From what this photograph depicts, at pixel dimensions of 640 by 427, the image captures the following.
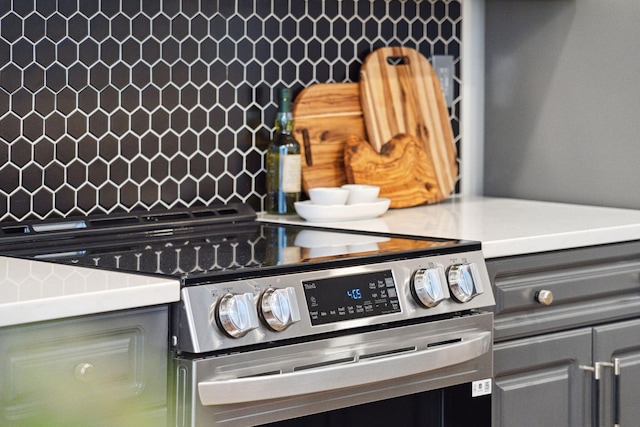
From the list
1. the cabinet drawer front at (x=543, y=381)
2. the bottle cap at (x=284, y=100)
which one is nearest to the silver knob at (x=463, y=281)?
the cabinet drawer front at (x=543, y=381)

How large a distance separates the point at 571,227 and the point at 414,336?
0.64 meters

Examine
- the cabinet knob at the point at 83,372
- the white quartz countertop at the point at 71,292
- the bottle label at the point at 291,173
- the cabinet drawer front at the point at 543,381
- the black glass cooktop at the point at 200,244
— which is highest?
the bottle label at the point at 291,173

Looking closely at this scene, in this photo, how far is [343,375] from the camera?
175 cm

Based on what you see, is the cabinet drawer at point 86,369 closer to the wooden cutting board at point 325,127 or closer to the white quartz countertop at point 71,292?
the white quartz countertop at point 71,292

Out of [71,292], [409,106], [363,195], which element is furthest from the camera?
[409,106]

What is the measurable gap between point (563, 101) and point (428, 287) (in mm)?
1161

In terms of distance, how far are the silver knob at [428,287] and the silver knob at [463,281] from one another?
0.03m

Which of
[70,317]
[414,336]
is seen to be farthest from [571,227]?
[70,317]

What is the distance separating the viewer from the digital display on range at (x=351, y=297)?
1.77m

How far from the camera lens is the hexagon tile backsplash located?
222 centimetres

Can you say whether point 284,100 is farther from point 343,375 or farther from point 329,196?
point 343,375

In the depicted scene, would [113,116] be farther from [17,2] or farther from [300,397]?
[300,397]

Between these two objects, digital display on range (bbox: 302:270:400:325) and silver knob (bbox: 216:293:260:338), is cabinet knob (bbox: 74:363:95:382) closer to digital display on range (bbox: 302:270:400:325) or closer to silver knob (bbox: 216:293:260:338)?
silver knob (bbox: 216:293:260:338)

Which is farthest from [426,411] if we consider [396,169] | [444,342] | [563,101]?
[563,101]
